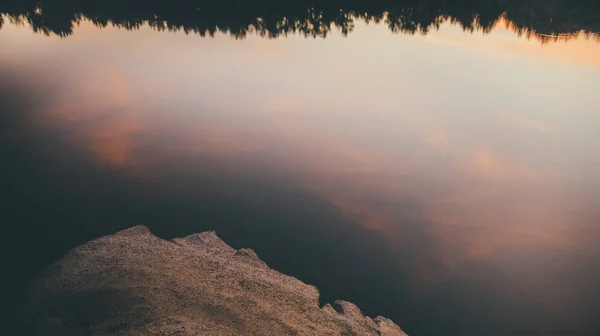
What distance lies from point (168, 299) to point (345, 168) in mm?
9005

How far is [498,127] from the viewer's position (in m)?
16.5

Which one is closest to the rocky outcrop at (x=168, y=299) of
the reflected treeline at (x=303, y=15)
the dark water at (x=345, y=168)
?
the dark water at (x=345, y=168)

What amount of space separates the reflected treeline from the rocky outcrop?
28.1 metres

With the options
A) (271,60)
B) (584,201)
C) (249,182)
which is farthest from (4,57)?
(584,201)

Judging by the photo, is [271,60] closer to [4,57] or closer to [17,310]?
[4,57]

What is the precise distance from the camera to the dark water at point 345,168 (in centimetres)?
873

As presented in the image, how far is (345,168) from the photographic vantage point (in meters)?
13.3

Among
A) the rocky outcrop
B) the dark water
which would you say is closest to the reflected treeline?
the dark water

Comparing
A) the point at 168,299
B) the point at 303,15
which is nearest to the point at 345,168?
the point at 168,299

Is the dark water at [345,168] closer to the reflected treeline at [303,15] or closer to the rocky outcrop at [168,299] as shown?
Answer: the rocky outcrop at [168,299]

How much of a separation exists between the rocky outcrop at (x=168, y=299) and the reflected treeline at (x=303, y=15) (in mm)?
28082

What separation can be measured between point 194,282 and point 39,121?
1423 cm

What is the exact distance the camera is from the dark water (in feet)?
28.7

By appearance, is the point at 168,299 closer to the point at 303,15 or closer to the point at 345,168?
the point at 345,168
